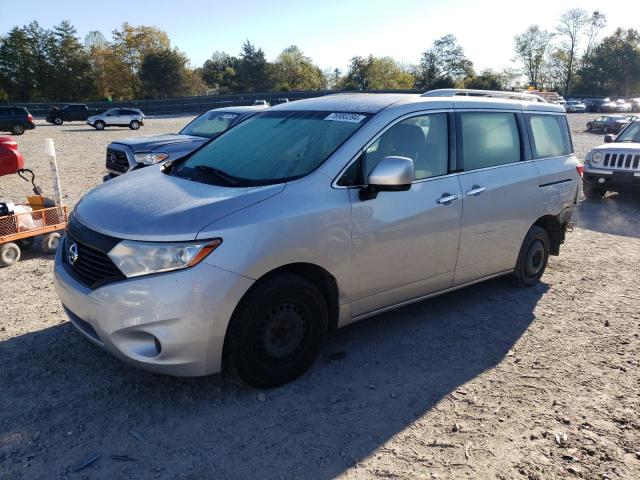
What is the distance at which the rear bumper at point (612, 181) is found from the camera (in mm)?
9586

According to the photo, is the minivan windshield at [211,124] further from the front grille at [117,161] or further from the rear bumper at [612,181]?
the rear bumper at [612,181]

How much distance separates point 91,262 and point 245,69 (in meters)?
81.3

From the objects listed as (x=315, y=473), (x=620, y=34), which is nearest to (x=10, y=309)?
(x=315, y=473)

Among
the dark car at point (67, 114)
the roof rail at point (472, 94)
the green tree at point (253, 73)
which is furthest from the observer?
the green tree at point (253, 73)

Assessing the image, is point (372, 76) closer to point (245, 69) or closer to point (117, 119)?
point (245, 69)

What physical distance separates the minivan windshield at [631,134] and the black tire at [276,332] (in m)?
9.84

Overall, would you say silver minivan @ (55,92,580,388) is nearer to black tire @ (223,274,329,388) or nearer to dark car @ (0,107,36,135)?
black tire @ (223,274,329,388)

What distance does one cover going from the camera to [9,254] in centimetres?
573

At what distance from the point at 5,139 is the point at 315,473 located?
24.1 ft

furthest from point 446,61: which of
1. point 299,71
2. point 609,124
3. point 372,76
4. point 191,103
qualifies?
point 609,124

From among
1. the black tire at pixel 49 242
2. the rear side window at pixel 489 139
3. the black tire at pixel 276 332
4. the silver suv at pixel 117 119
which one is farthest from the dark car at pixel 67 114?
the black tire at pixel 276 332

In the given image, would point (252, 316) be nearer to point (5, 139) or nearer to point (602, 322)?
point (602, 322)

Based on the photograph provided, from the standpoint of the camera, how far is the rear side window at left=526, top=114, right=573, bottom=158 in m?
5.15

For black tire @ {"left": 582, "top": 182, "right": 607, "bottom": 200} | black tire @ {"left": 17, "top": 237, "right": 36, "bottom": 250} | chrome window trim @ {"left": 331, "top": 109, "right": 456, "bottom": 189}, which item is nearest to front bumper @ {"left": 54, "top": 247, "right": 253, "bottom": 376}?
chrome window trim @ {"left": 331, "top": 109, "right": 456, "bottom": 189}
